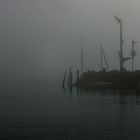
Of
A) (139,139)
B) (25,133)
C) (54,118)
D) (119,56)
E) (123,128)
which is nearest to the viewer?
(139,139)

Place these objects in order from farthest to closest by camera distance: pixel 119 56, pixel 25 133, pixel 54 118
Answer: pixel 119 56
pixel 54 118
pixel 25 133

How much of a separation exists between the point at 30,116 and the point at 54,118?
4.72m

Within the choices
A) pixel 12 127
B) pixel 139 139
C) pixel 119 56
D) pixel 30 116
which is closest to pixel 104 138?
pixel 139 139

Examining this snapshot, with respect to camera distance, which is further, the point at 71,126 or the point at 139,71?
the point at 139,71

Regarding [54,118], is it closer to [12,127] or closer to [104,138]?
[12,127]

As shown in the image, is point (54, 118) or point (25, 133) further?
point (54, 118)

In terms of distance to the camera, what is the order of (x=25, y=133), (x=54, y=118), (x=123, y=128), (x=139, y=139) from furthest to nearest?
(x=54, y=118)
(x=123, y=128)
(x=25, y=133)
(x=139, y=139)

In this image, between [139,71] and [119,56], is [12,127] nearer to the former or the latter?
[119,56]

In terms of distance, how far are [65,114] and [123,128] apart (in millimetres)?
17262

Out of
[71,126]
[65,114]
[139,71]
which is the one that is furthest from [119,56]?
[71,126]

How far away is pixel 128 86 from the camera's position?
145375mm

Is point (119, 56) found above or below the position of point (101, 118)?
above

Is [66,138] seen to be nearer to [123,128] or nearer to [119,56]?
[123,128]

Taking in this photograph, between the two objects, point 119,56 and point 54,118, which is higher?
point 119,56
